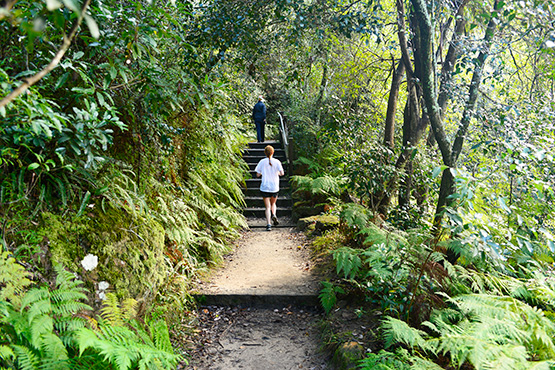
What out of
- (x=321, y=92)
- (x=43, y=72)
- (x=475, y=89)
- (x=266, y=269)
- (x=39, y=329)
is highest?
(x=321, y=92)

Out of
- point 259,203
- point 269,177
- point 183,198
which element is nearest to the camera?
point 183,198

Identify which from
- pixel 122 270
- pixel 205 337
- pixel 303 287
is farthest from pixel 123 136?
pixel 303 287

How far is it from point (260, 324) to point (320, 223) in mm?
3385

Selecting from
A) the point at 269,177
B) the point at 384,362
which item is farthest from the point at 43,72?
the point at 269,177

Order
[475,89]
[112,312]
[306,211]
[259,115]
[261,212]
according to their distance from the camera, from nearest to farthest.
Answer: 1. [112,312]
2. [475,89]
3. [306,211]
4. [261,212]
5. [259,115]

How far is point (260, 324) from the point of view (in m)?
4.67

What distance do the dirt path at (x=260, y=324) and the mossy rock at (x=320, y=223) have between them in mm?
1056

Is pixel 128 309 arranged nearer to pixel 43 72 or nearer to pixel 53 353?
pixel 53 353

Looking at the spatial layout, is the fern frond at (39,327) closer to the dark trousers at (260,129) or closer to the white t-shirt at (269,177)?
the white t-shirt at (269,177)

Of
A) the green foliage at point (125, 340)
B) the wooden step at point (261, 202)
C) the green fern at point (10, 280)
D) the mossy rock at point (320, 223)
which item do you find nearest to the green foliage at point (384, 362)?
the green foliage at point (125, 340)

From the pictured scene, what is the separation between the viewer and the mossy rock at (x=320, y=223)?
7.55m

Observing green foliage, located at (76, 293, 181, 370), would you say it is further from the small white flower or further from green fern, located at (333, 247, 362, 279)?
green fern, located at (333, 247, 362, 279)

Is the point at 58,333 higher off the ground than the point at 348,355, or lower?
higher

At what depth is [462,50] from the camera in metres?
5.24
